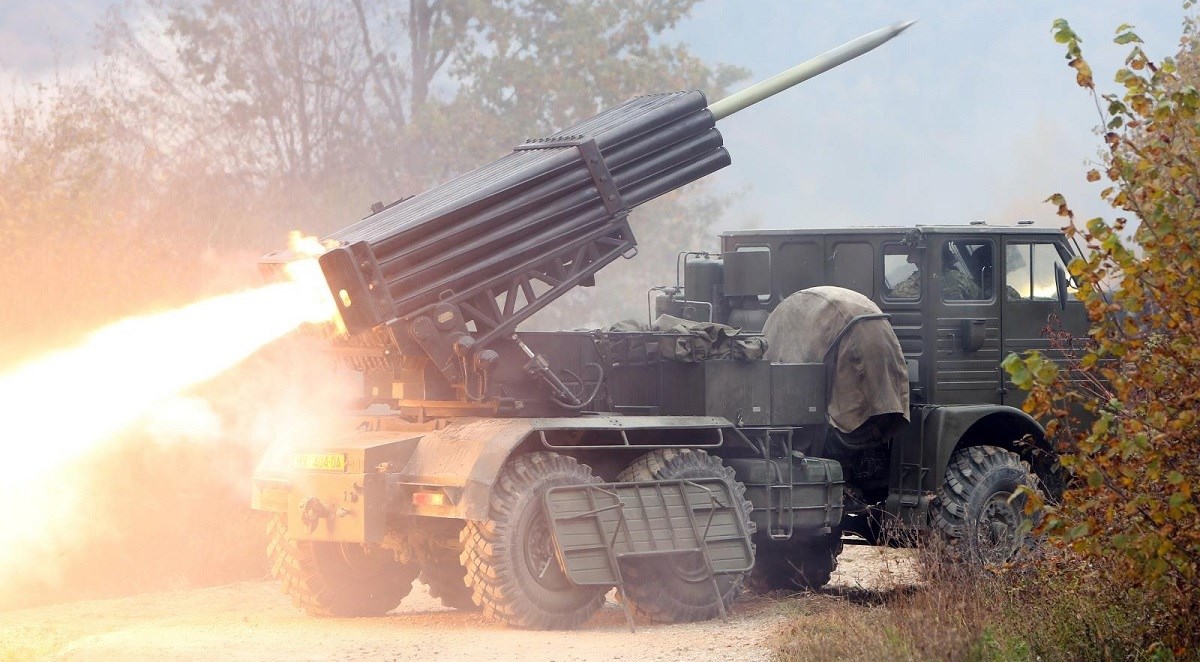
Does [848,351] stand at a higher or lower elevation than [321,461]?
higher

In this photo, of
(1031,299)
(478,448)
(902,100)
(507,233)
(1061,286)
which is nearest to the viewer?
(478,448)

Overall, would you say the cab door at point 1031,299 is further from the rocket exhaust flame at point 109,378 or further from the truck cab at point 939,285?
the rocket exhaust flame at point 109,378

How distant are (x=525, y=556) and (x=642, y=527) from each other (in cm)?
101

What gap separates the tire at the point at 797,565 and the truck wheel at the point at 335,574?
10.9 feet

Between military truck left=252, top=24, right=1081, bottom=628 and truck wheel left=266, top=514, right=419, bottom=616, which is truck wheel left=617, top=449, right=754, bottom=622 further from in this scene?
truck wheel left=266, top=514, right=419, bottom=616

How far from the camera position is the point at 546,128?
37.1 metres

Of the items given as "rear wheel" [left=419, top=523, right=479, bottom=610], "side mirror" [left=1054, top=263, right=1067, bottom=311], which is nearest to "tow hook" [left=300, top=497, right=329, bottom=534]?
"rear wheel" [left=419, top=523, right=479, bottom=610]

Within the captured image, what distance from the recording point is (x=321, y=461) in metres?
12.7

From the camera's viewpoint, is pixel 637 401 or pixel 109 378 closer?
pixel 637 401

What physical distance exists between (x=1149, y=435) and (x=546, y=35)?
102 feet

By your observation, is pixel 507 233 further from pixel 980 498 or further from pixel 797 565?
pixel 980 498

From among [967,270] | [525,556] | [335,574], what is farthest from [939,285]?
[335,574]

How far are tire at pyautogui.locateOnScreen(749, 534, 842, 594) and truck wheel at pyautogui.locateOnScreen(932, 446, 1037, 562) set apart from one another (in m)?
1.08

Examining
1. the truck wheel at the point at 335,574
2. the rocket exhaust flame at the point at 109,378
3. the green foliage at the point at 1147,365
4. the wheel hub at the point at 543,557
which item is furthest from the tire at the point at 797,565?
the green foliage at the point at 1147,365
